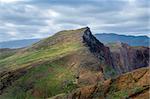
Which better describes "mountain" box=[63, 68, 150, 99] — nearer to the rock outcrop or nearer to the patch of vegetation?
the rock outcrop

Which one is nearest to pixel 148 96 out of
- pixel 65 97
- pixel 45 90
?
pixel 65 97

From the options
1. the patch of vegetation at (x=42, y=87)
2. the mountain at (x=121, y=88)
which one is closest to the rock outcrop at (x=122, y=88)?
the mountain at (x=121, y=88)

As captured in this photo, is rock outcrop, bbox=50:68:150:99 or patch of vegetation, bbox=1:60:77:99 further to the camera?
patch of vegetation, bbox=1:60:77:99

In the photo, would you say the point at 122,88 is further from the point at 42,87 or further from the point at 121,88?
the point at 42,87

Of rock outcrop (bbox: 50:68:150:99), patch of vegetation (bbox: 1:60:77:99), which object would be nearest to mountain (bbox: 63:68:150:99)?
rock outcrop (bbox: 50:68:150:99)

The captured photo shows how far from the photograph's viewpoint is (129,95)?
9638cm

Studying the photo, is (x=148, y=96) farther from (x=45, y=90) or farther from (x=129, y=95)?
(x=45, y=90)

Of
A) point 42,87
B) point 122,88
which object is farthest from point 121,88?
point 42,87

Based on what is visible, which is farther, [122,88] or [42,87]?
[42,87]

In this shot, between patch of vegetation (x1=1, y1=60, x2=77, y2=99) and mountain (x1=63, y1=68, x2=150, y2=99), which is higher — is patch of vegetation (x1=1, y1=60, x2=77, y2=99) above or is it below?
below

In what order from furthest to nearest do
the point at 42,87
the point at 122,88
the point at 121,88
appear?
the point at 42,87 < the point at 121,88 < the point at 122,88

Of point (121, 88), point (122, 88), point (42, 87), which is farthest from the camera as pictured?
point (42, 87)

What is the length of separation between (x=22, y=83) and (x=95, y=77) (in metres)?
37.4

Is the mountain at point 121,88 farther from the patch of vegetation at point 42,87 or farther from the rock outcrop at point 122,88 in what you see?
the patch of vegetation at point 42,87
